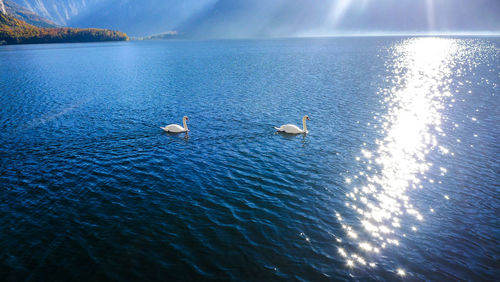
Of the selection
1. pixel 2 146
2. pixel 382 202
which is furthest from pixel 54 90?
pixel 382 202

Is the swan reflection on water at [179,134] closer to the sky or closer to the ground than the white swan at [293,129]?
closer to the ground

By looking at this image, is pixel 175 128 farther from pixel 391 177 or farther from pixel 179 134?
pixel 391 177

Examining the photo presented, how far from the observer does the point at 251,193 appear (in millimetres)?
19609

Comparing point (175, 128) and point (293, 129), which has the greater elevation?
point (293, 129)

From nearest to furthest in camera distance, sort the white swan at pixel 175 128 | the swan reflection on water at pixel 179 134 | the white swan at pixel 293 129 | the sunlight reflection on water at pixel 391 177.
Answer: the sunlight reflection on water at pixel 391 177 < the white swan at pixel 293 129 < the swan reflection on water at pixel 179 134 < the white swan at pixel 175 128

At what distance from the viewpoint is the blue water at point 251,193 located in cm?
1353

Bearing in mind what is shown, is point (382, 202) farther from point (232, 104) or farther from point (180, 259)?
point (232, 104)

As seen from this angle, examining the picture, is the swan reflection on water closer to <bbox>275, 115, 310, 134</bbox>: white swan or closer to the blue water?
the blue water

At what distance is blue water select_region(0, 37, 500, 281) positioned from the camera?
13531 millimetres

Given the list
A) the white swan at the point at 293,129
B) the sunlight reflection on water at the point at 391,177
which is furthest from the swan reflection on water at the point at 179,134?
the sunlight reflection on water at the point at 391,177

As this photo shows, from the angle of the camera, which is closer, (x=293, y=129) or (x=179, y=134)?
(x=293, y=129)

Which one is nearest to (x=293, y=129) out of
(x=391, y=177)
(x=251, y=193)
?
(x=391, y=177)

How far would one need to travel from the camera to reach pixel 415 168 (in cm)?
2273

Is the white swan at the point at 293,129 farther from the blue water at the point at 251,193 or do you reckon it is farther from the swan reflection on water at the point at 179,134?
the swan reflection on water at the point at 179,134
